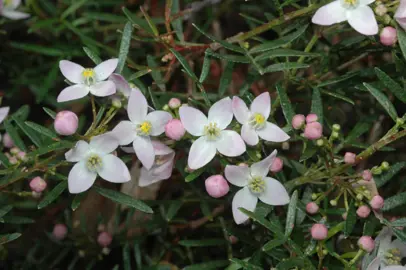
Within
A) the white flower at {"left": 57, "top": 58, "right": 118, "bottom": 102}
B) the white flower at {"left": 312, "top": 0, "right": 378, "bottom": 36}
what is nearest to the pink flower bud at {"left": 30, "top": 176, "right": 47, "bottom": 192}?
the white flower at {"left": 57, "top": 58, "right": 118, "bottom": 102}

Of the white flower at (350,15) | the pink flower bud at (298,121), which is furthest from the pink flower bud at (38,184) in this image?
the white flower at (350,15)

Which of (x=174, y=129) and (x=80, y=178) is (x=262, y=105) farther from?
(x=80, y=178)

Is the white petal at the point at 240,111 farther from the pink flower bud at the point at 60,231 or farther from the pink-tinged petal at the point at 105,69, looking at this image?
the pink flower bud at the point at 60,231

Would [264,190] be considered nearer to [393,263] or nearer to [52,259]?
[393,263]

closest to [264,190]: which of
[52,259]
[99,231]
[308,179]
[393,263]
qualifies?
[308,179]

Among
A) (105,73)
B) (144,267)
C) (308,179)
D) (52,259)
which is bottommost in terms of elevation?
(52,259)

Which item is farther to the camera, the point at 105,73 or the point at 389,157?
the point at 389,157

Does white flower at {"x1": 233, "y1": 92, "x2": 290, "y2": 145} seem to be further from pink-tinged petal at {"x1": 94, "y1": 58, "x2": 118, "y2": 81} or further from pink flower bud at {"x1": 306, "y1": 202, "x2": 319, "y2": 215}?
pink-tinged petal at {"x1": 94, "y1": 58, "x2": 118, "y2": 81}
